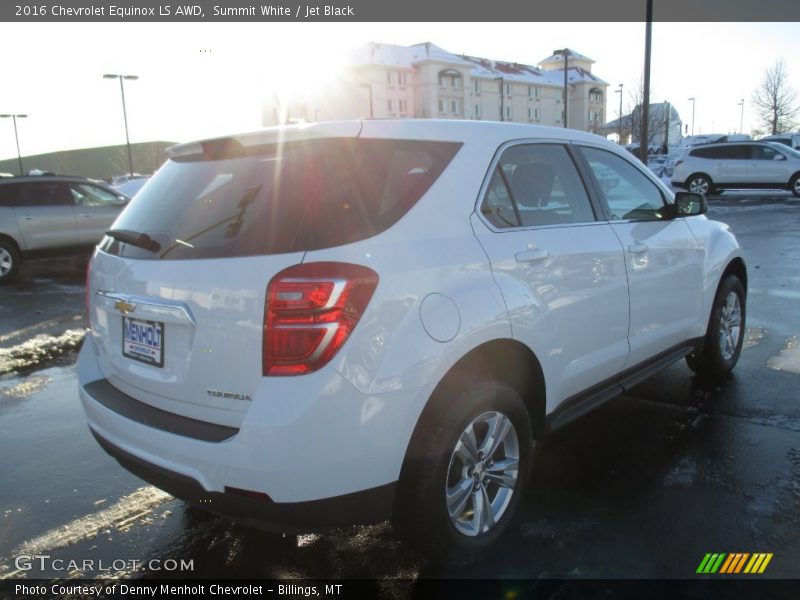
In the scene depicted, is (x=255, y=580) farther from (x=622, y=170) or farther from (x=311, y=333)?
(x=622, y=170)

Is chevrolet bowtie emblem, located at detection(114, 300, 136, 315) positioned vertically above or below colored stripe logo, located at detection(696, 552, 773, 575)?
above

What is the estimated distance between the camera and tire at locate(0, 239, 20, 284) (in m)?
11.1

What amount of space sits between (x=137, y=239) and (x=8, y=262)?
1015 cm

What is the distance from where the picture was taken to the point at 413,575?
2.67m

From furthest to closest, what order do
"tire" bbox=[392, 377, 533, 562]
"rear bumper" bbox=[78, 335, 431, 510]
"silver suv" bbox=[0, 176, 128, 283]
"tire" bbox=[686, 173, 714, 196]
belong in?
"tire" bbox=[686, 173, 714, 196] → "silver suv" bbox=[0, 176, 128, 283] → "tire" bbox=[392, 377, 533, 562] → "rear bumper" bbox=[78, 335, 431, 510]

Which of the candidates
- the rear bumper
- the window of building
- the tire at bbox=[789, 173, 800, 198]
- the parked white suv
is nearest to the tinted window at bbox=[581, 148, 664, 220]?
the rear bumper

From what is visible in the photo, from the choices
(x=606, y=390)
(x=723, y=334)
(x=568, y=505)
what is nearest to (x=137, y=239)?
(x=568, y=505)

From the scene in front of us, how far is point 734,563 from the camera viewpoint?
269 cm

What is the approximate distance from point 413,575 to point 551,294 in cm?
136

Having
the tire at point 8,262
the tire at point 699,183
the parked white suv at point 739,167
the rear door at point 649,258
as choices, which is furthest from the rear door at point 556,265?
the tire at point 699,183

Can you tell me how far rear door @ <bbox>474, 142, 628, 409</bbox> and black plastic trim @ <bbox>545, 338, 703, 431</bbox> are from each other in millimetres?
57

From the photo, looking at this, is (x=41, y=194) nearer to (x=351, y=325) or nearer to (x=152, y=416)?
(x=152, y=416)

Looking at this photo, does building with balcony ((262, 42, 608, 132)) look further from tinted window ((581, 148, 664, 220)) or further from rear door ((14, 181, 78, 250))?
tinted window ((581, 148, 664, 220))

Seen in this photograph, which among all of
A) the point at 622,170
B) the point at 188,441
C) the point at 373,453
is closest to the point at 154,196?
the point at 188,441
